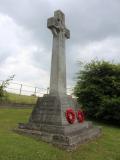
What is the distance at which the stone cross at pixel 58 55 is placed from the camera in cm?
1170

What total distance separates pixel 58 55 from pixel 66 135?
4.18 metres

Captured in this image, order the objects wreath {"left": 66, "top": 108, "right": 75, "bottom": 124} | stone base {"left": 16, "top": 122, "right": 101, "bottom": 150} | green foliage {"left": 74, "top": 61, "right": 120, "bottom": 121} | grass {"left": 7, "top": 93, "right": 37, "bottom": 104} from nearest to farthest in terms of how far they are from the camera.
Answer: stone base {"left": 16, "top": 122, "right": 101, "bottom": 150} < wreath {"left": 66, "top": 108, "right": 75, "bottom": 124} < green foliage {"left": 74, "top": 61, "right": 120, "bottom": 121} < grass {"left": 7, "top": 93, "right": 37, "bottom": 104}

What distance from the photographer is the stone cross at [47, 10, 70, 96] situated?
1170 cm

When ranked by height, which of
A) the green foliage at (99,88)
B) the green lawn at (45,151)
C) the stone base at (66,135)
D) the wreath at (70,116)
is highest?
the green foliage at (99,88)

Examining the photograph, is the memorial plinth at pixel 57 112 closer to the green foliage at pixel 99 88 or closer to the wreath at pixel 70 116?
the wreath at pixel 70 116

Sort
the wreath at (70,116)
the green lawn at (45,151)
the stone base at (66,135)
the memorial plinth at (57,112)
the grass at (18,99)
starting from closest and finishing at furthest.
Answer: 1. the green lawn at (45,151)
2. the stone base at (66,135)
3. the memorial plinth at (57,112)
4. the wreath at (70,116)
5. the grass at (18,99)

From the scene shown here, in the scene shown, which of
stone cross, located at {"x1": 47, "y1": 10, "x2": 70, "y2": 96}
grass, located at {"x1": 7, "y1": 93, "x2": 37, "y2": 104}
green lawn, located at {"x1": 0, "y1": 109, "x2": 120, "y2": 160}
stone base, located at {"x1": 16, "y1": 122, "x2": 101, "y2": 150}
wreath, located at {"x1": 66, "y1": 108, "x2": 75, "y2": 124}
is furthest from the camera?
grass, located at {"x1": 7, "y1": 93, "x2": 37, "y2": 104}

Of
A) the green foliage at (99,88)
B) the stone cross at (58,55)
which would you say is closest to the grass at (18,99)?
the green foliage at (99,88)

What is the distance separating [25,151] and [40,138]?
6.40ft

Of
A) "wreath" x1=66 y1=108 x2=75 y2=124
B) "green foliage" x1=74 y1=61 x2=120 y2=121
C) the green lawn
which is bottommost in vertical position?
the green lawn

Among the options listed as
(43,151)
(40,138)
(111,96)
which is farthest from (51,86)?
(111,96)

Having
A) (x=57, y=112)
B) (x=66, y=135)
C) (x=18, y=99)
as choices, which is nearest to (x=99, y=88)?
(x=57, y=112)

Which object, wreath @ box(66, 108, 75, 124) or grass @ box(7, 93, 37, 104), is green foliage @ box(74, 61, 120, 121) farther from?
grass @ box(7, 93, 37, 104)

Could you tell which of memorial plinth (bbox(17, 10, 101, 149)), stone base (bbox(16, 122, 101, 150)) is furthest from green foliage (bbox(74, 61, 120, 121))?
stone base (bbox(16, 122, 101, 150))
